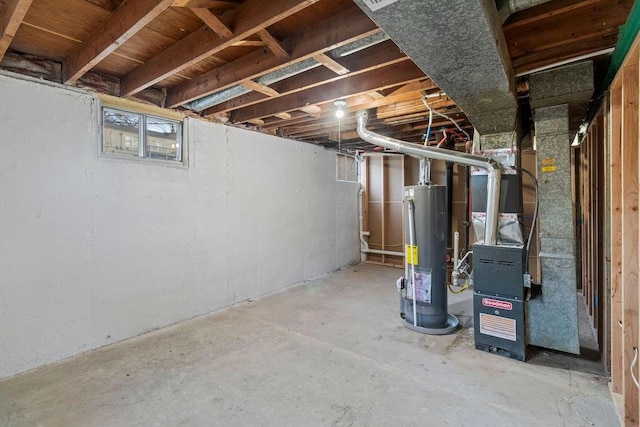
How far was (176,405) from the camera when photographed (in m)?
1.86

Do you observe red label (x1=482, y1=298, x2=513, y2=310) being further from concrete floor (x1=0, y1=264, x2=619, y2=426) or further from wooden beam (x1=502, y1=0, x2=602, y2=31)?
wooden beam (x1=502, y1=0, x2=602, y2=31)

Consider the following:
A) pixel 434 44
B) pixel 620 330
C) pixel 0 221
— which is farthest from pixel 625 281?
pixel 0 221

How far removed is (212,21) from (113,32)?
24.0 inches

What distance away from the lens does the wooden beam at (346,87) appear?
2408mm

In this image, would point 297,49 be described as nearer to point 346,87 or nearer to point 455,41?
point 346,87

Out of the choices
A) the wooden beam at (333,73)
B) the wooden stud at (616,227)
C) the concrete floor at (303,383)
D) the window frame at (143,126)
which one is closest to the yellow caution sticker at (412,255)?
the concrete floor at (303,383)

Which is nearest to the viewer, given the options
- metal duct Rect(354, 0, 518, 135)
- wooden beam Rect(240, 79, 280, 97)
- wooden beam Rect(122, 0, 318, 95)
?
metal duct Rect(354, 0, 518, 135)

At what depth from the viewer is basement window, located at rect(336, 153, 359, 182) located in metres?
5.72

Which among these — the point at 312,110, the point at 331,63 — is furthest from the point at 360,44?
the point at 312,110

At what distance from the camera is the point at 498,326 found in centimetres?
248

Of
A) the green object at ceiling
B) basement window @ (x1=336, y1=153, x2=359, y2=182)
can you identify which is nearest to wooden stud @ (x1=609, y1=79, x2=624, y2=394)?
the green object at ceiling

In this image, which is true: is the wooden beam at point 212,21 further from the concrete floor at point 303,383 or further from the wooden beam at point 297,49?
the concrete floor at point 303,383

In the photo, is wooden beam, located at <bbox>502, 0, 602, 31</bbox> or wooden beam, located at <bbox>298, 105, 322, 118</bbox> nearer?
wooden beam, located at <bbox>502, 0, 602, 31</bbox>

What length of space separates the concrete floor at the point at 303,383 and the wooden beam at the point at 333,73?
7.29ft
